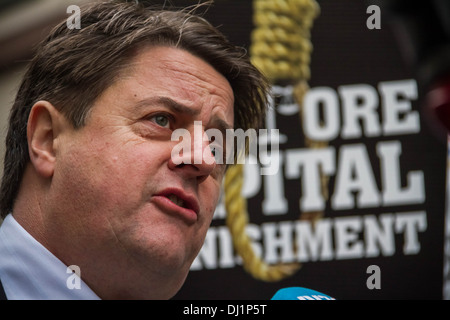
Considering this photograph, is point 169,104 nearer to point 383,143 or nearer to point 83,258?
point 83,258

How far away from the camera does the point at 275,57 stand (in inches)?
123

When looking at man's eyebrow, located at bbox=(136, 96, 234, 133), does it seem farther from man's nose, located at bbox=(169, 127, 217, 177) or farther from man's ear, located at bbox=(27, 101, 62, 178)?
man's ear, located at bbox=(27, 101, 62, 178)

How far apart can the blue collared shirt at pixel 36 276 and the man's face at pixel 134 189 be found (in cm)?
4

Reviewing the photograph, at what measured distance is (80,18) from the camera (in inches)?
70.9

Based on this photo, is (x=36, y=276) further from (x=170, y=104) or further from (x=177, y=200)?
(x=170, y=104)

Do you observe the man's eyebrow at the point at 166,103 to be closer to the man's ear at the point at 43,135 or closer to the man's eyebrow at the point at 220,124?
the man's eyebrow at the point at 220,124

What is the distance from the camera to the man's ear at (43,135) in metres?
1.60

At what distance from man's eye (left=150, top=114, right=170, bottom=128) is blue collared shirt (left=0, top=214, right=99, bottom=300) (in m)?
0.42

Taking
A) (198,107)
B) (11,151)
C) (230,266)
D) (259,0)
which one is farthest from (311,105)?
(11,151)

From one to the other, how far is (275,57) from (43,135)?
1.71 metres

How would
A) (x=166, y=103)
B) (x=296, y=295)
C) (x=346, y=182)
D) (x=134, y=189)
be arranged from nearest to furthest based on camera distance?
(x=134, y=189)
(x=166, y=103)
(x=296, y=295)
(x=346, y=182)

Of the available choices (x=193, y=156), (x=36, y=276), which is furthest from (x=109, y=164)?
(x=36, y=276)

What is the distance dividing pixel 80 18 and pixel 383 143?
1770mm
